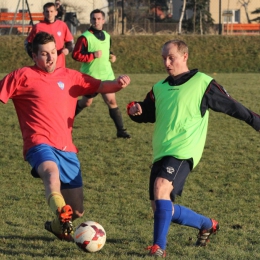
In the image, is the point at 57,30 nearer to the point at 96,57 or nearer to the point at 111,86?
the point at 96,57

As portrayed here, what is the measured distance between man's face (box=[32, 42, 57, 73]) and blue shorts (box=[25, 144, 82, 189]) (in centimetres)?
62

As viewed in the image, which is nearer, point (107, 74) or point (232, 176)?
point (232, 176)

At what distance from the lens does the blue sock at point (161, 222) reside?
16.4 ft

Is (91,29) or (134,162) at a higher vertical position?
(91,29)

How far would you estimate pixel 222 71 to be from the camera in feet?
87.5

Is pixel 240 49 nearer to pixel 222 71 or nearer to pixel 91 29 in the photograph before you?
pixel 222 71

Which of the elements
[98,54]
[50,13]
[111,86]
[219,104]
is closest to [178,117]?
[219,104]

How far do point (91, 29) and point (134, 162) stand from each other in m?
3.01

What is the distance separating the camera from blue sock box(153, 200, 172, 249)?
5.00m

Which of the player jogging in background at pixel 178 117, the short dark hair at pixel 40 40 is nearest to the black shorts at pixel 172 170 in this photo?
the player jogging in background at pixel 178 117

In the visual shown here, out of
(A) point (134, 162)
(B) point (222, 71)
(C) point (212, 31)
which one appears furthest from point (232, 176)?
(C) point (212, 31)

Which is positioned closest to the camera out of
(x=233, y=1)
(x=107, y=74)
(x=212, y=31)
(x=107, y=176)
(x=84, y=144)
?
(x=107, y=176)

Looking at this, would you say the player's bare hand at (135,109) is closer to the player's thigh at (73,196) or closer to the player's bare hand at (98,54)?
the player's thigh at (73,196)

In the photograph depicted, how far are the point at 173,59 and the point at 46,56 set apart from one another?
3.14ft
